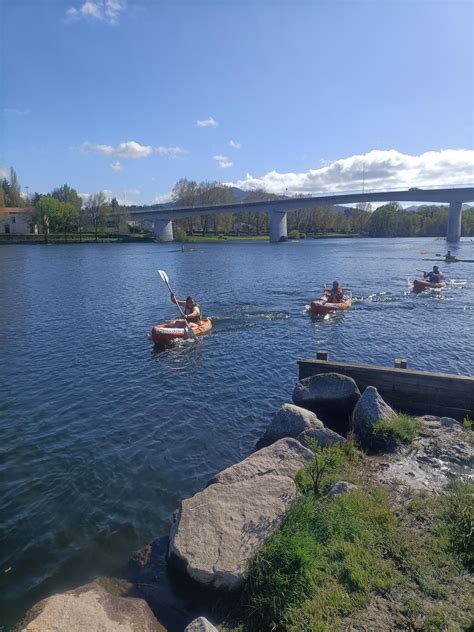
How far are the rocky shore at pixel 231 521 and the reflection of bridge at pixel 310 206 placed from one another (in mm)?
86045

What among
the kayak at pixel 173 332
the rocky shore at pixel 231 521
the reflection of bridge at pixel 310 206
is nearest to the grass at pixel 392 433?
the rocky shore at pixel 231 521

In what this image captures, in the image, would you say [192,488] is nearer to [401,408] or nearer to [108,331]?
[401,408]

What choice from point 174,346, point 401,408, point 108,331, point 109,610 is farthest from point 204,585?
point 108,331

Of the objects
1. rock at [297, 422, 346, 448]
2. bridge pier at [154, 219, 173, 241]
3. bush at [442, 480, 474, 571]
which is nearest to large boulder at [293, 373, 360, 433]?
rock at [297, 422, 346, 448]

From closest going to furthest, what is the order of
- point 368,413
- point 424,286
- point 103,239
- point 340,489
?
point 340,489
point 368,413
point 424,286
point 103,239

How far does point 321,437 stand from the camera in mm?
9531

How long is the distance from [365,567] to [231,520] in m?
1.96

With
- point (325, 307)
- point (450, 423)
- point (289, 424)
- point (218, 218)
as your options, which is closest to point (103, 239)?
point (218, 218)

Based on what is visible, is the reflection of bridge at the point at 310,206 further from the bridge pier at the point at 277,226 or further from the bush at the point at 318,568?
the bush at the point at 318,568

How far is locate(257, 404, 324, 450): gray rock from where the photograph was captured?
10008 mm

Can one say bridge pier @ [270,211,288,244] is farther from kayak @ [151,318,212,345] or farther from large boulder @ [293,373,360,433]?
large boulder @ [293,373,360,433]

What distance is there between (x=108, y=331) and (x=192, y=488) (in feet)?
47.5

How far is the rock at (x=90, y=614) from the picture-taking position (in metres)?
5.32

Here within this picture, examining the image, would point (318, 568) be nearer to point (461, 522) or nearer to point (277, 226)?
point (461, 522)
